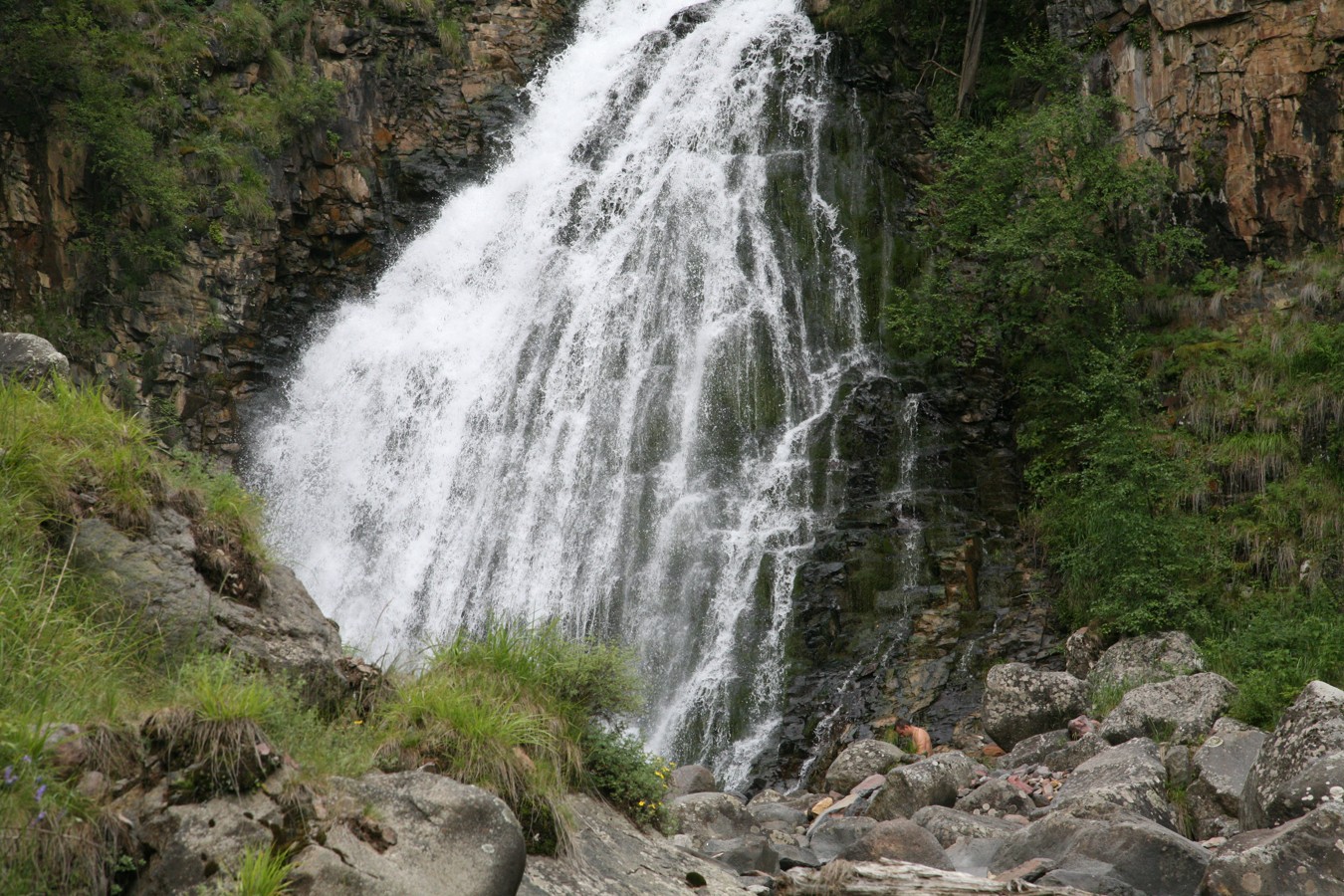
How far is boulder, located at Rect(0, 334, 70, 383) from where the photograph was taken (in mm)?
7148

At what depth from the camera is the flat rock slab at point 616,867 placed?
5559 mm

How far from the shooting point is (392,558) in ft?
60.4

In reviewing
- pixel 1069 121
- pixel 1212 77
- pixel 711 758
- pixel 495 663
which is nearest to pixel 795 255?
pixel 1069 121

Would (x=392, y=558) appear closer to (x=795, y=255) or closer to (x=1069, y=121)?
(x=795, y=255)

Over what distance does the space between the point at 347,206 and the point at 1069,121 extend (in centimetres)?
1508

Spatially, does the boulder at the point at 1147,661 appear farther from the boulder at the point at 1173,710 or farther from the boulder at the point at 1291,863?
the boulder at the point at 1291,863

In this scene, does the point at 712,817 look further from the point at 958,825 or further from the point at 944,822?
the point at 958,825

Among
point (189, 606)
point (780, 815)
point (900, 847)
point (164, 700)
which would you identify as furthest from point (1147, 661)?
point (164, 700)

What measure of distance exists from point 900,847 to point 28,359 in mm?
7042

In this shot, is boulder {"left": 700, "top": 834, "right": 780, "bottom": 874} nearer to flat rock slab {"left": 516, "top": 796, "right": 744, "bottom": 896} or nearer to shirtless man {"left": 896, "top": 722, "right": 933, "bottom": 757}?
flat rock slab {"left": 516, "top": 796, "right": 744, "bottom": 896}

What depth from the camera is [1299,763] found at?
759 cm

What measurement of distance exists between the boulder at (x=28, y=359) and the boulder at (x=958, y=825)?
24.5 feet

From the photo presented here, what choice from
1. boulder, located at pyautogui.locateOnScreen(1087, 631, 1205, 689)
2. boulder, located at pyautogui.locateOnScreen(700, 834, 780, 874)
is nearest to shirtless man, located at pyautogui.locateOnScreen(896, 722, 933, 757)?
boulder, located at pyautogui.locateOnScreen(1087, 631, 1205, 689)

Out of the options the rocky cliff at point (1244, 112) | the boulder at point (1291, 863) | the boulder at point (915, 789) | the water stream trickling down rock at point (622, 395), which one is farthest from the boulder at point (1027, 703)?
the rocky cliff at point (1244, 112)
